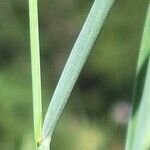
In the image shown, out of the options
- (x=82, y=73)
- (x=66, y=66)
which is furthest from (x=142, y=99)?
(x=82, y=73)

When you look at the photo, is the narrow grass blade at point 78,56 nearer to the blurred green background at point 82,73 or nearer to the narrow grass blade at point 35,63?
the narrow grass blade at point 35,63

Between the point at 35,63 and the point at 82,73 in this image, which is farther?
the point at 82,73

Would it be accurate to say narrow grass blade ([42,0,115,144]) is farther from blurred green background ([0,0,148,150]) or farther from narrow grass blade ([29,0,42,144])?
blurred green background ([0,0,148,150])

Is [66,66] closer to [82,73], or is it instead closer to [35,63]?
[35,63]

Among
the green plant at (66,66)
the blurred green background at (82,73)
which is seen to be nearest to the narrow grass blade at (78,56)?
the green plant at (66,66)

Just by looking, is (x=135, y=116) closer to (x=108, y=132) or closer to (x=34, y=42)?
(x=34, y=42)

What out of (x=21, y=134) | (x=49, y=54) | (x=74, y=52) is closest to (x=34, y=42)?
(x=74, y=52)
